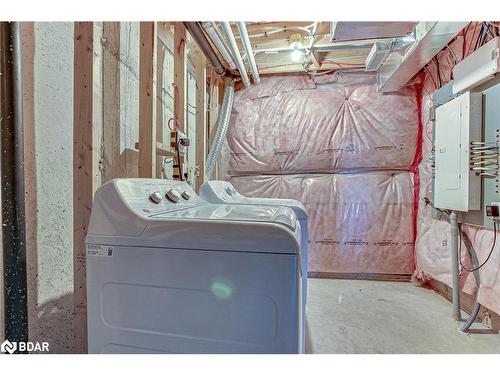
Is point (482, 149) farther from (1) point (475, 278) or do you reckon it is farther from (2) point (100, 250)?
(2) point (100, 250)

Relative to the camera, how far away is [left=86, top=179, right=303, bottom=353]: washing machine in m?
0.82

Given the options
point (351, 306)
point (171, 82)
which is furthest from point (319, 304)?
point (171, 82)

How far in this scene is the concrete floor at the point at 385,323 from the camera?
5.80 feet

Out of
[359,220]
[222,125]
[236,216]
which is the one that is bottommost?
[359,220]

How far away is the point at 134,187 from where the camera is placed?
1.09 metres

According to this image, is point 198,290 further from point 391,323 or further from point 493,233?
point 493,233

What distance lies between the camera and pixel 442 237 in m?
2.49

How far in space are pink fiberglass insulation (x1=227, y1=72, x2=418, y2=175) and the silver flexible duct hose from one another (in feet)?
0.75

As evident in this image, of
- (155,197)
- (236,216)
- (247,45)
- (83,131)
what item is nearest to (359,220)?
(247,45)

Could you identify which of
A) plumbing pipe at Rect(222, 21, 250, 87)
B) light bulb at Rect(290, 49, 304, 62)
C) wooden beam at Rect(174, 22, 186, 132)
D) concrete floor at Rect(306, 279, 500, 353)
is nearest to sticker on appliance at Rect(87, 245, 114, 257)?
wooden beam at Rect(174, 22, 186, 132)

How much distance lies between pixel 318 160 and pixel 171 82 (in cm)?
175

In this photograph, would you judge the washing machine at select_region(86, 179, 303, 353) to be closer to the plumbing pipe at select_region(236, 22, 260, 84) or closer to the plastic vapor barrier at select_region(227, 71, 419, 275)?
the plumbing pipe at select_region(236, 22, 260, 84)

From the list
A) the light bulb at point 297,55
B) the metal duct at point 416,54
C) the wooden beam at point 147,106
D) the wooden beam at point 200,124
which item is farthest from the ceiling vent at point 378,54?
the wooden beam at point 147,106

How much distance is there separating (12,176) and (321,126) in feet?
9.16
